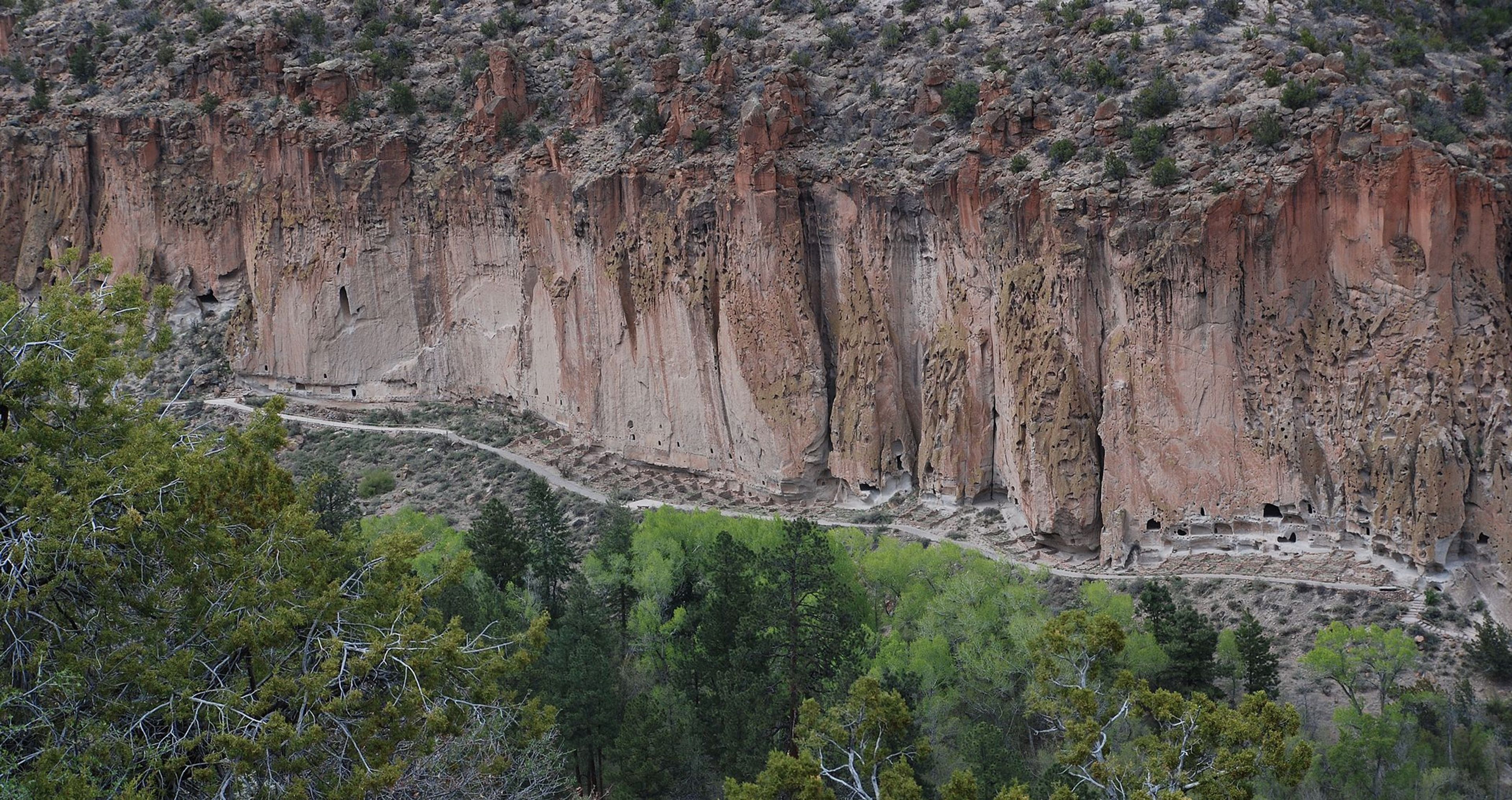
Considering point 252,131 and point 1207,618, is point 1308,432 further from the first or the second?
point 252,131

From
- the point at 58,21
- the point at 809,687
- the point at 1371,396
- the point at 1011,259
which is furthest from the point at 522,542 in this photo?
the point at 58,21

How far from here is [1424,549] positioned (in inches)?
1577

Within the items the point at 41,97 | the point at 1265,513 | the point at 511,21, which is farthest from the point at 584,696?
the point at 41,97

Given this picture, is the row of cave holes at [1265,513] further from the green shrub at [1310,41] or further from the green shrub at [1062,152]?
the green shrub at [1310,41]

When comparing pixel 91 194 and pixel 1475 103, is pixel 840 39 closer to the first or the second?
pixel 1475 103

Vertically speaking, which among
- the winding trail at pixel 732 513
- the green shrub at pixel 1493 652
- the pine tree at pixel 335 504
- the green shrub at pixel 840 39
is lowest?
the green shrub at pixel 1493 652

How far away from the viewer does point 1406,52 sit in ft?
147

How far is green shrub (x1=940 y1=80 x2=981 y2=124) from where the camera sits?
1909 inches

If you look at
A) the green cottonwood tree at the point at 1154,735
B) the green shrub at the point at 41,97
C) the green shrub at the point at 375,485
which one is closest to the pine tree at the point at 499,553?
the green shrub at the point at 375,485

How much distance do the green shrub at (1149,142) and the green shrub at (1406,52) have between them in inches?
260

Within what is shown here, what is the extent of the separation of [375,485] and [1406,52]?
110 feet

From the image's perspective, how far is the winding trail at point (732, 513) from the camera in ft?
137

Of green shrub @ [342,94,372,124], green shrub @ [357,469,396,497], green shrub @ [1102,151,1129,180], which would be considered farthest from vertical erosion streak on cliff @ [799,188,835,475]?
green shrub @ [342,94,372,124]

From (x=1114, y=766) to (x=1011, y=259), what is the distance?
26105 mm
